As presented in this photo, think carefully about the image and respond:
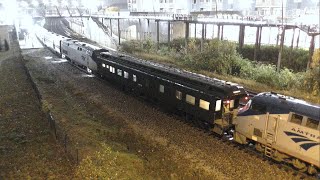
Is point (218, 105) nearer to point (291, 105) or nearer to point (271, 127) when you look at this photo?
point (271, 127)

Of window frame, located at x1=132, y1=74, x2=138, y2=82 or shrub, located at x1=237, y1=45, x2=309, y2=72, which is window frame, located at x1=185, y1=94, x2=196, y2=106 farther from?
shrub, located at x1=237, y1=45, x2=309, y2=72

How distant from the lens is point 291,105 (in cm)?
1362

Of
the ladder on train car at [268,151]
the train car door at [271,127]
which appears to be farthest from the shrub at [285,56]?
the train car door at [271,127]

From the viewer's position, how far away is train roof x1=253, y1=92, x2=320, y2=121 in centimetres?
1290

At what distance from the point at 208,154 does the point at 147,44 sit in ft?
131

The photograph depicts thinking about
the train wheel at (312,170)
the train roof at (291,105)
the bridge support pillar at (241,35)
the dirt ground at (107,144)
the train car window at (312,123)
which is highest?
the bridge support pillar at (241,35)

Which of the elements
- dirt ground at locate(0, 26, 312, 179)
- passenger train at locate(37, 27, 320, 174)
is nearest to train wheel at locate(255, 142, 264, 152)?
passenger train at locate(37, 27, 320, 174)

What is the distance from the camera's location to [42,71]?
37.1 meters

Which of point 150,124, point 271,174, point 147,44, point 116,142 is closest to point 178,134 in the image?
point 150,124

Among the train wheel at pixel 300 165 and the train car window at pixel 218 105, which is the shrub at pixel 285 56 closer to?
the train car window at pixel 218 105

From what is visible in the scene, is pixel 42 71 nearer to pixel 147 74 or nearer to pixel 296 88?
pixel 147 74

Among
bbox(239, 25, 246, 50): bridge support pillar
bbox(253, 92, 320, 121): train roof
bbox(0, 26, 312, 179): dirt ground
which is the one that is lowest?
bbox(0, 26, 312, 179): dirt ground

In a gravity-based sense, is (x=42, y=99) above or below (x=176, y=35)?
below

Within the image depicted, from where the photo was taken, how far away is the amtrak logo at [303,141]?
41.8ft
